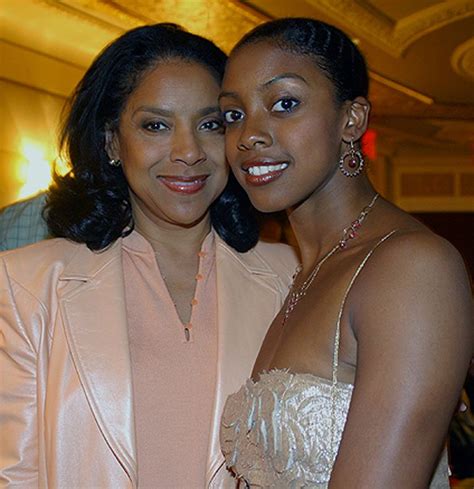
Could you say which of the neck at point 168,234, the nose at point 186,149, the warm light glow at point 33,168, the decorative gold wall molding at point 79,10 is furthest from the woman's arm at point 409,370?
the warm light glow at point 33,168

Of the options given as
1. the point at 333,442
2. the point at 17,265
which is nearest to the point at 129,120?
the point at 17,265

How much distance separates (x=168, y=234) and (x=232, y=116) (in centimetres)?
53

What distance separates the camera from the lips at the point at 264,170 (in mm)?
1580

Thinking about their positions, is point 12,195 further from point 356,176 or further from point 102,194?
point 356,176

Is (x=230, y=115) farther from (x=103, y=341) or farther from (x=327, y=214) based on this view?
(x=103, y=341)

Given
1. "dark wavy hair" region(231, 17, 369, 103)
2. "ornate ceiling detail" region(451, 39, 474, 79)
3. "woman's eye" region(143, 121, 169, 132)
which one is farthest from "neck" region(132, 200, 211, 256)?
"ornate ceiling detail" region(451, 39, 474, 79)

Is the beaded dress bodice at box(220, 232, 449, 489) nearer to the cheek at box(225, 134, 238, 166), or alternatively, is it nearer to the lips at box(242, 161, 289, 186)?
the lips at box(242, 161, 289, 186)

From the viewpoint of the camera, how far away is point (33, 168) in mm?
7180

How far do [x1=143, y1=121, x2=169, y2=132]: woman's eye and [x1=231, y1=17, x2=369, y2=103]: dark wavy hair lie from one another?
38cm

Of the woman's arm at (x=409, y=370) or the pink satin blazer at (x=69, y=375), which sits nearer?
the woman's arm at (x=409, y=370)

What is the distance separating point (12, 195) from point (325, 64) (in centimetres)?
573

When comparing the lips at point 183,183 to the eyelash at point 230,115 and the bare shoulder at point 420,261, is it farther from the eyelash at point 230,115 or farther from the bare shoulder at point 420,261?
the bare shoulder at point 420,261

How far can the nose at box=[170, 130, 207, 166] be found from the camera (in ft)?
6.33

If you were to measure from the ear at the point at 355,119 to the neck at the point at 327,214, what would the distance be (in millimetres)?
84
